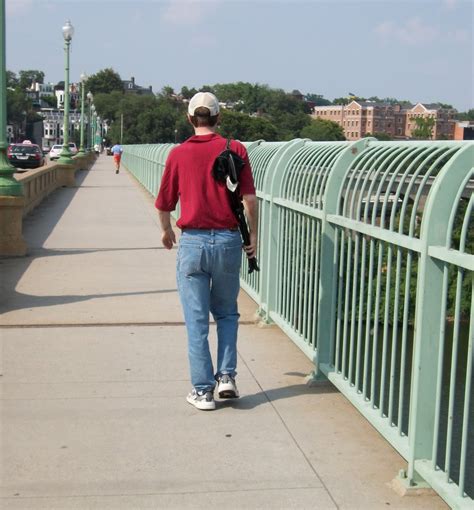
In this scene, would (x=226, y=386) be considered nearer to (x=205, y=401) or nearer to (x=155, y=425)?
(x=205, y=401)

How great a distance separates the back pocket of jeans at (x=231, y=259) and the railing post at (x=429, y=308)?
147 cm

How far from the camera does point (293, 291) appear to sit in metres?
6.92

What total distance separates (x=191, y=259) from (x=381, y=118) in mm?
164255

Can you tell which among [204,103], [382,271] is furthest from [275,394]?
[204,103]

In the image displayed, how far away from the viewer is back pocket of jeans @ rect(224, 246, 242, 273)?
517 cm

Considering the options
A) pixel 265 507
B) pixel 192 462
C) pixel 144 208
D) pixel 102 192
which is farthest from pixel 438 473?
pixel 102 192

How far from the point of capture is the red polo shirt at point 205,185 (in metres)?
5.12

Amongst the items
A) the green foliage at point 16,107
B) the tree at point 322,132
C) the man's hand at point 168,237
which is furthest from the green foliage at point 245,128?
the man's hand at point 168,237

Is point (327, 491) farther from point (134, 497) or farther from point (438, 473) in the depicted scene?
point (134, 497)

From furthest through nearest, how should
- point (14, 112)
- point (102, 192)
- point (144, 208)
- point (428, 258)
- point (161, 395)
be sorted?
1. point (14, 112)
2. point (102, 192)
3. point (144, 208)
4. point (161, 395)
5. point (428, 258)

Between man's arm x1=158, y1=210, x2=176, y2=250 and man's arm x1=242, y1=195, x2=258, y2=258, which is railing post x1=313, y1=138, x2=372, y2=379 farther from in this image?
man's arm x1=158, y1=210, x2=176, y2=250

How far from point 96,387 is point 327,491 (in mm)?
2175

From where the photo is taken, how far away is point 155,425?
5.07 meters

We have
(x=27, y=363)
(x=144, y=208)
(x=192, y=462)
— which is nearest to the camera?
(x=192, y=462)
